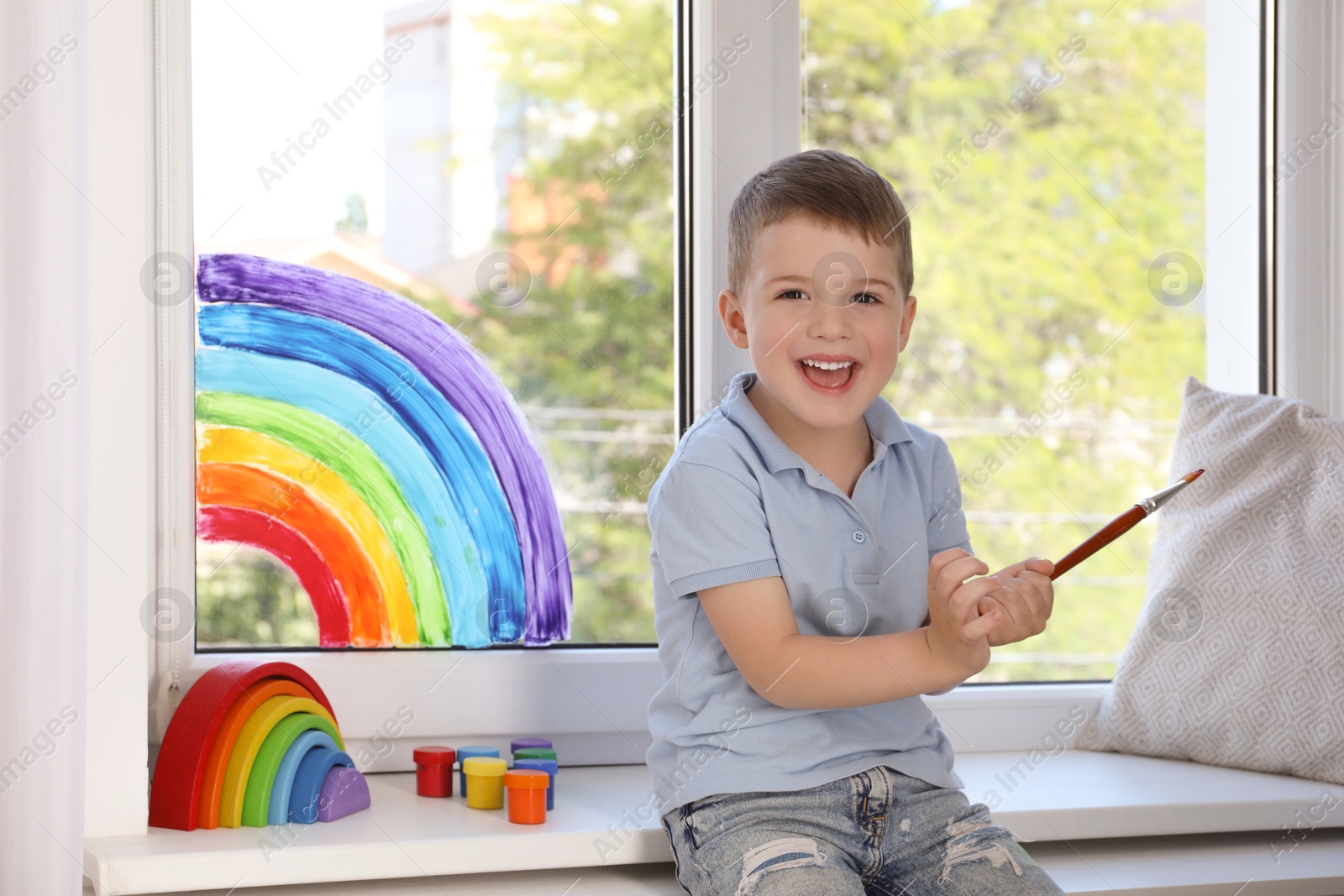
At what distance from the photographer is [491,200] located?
1148mm

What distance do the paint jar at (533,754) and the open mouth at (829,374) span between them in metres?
0.43

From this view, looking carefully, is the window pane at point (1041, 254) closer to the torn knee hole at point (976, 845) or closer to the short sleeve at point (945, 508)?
the short sleeve at point (945, 508)

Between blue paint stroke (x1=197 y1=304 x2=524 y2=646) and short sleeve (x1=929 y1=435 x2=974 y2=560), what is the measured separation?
1.38 ft

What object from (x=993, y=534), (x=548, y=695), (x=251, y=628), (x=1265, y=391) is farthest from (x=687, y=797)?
(x=993, y=534)

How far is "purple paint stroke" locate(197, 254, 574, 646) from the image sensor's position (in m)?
1.05

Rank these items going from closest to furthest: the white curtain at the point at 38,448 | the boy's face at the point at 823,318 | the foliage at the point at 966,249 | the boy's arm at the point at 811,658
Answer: the white curtain at the point at 38,448
the boy's arm at the point at 811,658
the boy's face at the point at 823,318
the foliage at the point at 966,249

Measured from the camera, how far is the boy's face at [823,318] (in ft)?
2.85

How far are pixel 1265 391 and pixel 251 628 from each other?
122 centimetres

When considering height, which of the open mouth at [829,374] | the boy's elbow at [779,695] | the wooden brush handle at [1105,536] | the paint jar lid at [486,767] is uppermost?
the open mouth at [829,374]

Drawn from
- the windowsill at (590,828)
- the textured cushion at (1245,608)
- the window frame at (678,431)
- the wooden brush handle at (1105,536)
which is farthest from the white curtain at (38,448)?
the textured cushion at (1245,608)

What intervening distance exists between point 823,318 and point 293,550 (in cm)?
57

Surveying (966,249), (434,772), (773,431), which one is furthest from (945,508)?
(966,249)

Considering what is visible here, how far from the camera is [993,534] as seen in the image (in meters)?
2.29

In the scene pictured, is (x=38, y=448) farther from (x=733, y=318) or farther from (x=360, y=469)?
(x=733, y=318)
